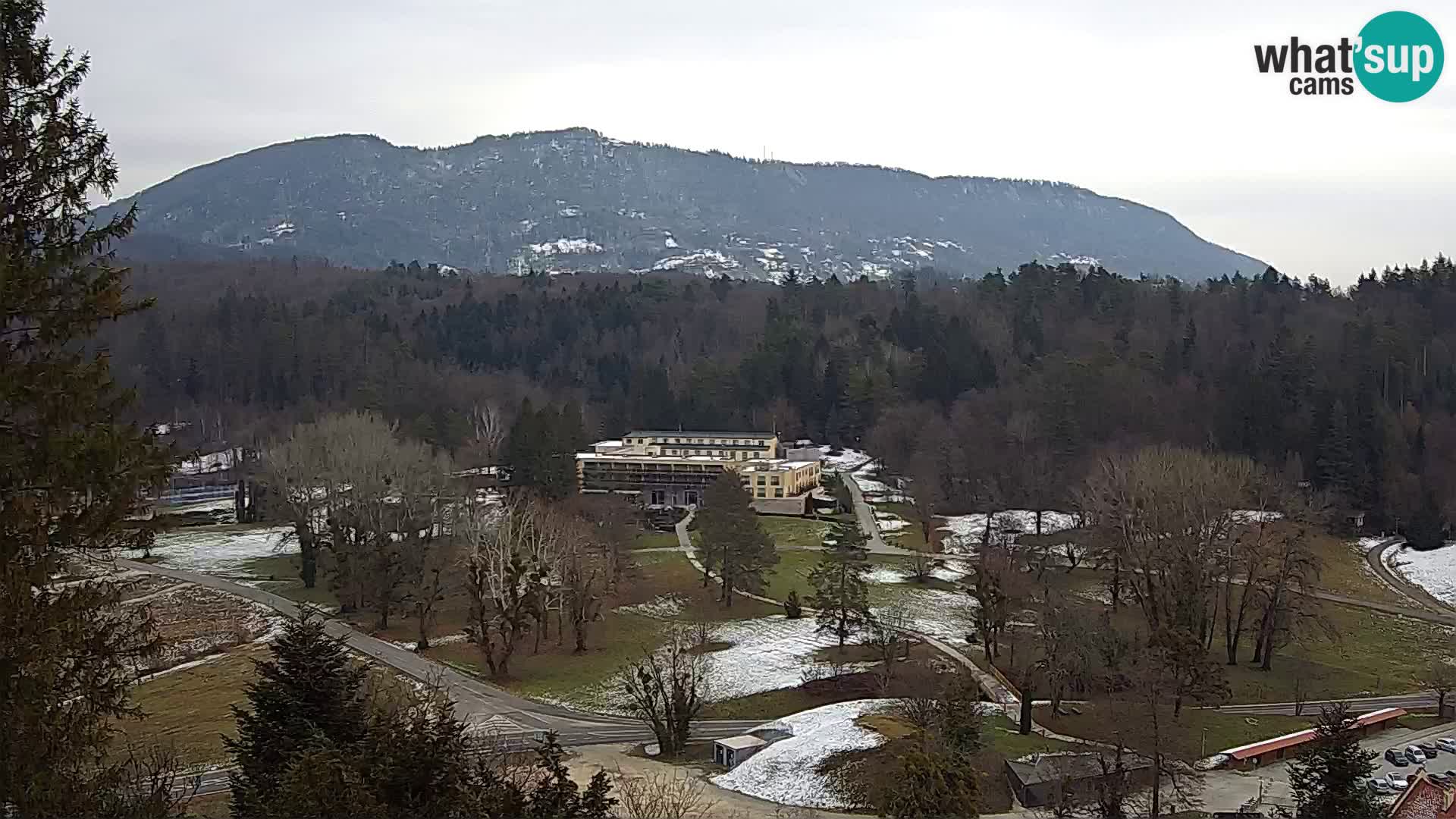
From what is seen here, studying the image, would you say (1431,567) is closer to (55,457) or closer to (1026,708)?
(1026,708)

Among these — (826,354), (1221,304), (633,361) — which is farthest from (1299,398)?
(633,361)

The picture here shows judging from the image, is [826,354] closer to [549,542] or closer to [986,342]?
[986,342]

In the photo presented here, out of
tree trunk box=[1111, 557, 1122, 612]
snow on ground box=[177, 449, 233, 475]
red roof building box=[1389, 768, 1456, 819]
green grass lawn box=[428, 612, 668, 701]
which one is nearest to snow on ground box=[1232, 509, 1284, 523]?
tree trunk box=[1111, 557, 1122, 612]

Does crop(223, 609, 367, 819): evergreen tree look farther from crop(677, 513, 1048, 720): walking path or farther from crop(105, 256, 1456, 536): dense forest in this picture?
crop(105, 256, 1456, 536): dense forest

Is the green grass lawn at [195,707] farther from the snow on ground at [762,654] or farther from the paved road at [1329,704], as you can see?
the paved road at [1329,704]

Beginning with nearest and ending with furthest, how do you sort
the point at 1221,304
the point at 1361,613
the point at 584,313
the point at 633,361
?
1. the point at 1361,613
2. the point at 1221,304
3. the point at 633,361
4. the point at 584,313

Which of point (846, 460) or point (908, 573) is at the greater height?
point (846, 460)

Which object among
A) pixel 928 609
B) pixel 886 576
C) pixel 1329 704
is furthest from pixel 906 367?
pixel 1329 704
